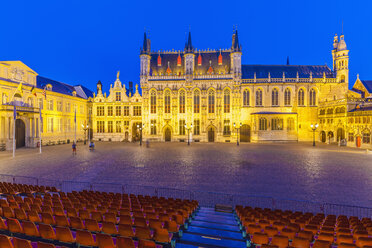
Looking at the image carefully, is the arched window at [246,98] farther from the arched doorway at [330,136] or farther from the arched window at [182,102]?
the arched doorway at [330,136]

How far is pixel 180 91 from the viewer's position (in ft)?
149

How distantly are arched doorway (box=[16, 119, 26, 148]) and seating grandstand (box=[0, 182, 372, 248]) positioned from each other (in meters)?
33.1

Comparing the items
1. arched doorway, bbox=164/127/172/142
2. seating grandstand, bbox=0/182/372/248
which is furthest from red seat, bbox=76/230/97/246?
arched doorway, bbox=164/127/172/142

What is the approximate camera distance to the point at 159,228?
213 inches

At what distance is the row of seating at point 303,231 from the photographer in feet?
17.5

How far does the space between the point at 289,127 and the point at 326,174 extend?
30.1 m

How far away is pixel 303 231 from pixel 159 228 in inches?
162

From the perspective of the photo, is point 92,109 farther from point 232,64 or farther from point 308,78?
point 308,78

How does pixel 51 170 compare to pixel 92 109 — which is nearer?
pixel 51 170

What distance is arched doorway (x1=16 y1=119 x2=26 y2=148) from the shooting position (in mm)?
33938

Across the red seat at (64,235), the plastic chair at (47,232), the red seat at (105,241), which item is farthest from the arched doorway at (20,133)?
the red seat at (105,241)

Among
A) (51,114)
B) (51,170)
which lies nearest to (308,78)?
(51,170)

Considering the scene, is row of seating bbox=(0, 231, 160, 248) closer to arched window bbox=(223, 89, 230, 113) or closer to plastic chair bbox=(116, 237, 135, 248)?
plastic chair bbox=(116, 237, 135, 248)

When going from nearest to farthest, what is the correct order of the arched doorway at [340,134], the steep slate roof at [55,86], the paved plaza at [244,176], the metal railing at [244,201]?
the metal railing at [244,201] < the paved plaza at [244,176] < the arched doorway at [340,134] < the steep slate roof at [55,86]
